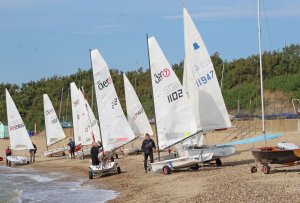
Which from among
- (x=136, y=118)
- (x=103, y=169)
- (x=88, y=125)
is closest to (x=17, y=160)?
(x=88, y=125)

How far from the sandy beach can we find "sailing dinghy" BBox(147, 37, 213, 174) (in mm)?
1200

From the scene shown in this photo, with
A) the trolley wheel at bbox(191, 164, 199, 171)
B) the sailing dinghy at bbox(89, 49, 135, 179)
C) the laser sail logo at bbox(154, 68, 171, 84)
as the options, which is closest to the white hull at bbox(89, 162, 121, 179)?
the sailing dinghy at bbox(89, 49, 135, 179)

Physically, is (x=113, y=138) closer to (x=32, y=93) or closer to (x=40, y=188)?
(x=40, y=188)

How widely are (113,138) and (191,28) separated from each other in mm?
5761

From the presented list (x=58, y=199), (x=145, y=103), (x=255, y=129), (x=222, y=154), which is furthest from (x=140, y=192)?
(x=145, y=103)

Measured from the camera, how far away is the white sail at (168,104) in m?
20.0

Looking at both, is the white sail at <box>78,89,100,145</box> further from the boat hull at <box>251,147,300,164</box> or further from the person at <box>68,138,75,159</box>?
the boat hull at <box>251,147,300,164</box>

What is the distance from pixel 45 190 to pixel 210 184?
24.0ft

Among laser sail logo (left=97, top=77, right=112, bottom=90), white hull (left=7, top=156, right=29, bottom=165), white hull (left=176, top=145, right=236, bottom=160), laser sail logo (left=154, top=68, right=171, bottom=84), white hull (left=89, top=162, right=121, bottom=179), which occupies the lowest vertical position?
white hull (left=89, top=162, right=121, bottom=179)

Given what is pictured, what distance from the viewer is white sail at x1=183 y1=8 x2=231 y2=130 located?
20.7 m

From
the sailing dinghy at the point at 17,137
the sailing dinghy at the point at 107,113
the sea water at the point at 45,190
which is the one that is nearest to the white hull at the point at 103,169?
the sea water at the point at 45,190

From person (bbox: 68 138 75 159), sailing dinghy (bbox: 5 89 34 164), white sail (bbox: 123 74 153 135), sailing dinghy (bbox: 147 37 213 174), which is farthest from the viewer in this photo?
sailing dinghy (bbox: 5 89 34 164)

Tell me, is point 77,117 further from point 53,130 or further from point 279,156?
point 279,156

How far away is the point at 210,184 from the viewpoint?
15.8 metres
